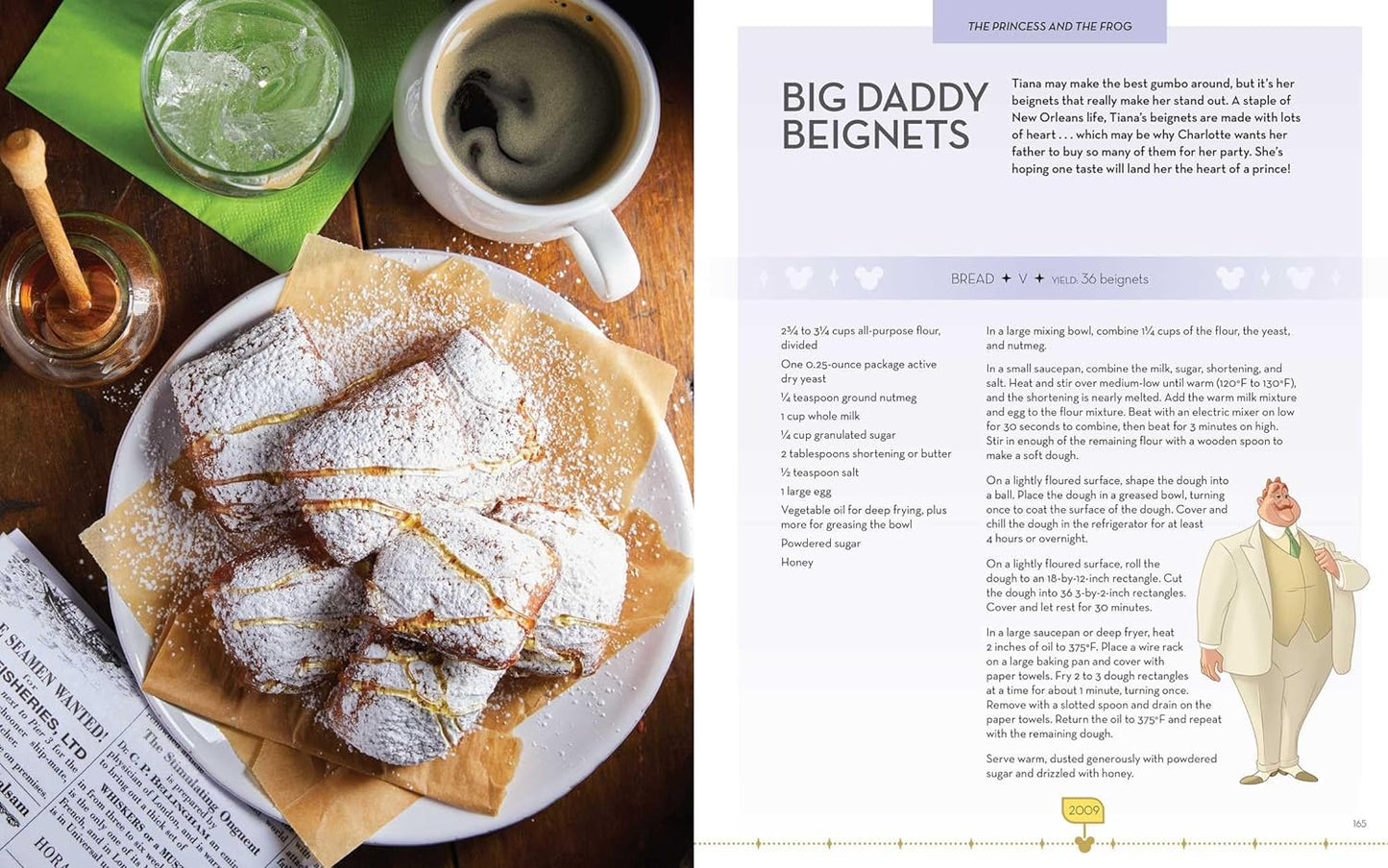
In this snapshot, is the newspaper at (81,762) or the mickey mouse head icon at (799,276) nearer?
Answer: the mickey mouse head icon at (799,276)

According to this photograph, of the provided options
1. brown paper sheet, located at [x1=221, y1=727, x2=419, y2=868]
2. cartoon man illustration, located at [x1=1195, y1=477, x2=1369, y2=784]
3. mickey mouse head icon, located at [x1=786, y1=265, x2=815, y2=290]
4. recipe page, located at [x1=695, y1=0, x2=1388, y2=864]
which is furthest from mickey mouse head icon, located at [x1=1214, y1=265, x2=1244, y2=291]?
brown paper sheet, located at [x1=221, y1=727, x2=419, y2=868]

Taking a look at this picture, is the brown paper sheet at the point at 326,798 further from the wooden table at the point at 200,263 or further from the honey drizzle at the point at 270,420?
the honey drizzle at the point at 270,420

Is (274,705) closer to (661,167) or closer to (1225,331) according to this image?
(661,167)

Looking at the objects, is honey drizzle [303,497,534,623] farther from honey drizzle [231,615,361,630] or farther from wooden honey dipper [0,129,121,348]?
wooden honey dipper [0,129,121,348]

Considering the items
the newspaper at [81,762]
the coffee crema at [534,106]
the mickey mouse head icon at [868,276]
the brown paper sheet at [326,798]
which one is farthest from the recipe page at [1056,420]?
the newspaper at [81,762]

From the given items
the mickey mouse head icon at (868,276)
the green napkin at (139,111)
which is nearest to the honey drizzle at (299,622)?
the green napkin at (139,111)

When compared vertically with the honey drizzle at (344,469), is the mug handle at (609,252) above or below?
above

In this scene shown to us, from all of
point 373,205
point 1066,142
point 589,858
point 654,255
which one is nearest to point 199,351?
point 373,205

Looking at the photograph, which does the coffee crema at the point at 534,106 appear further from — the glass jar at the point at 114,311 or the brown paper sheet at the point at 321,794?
the brown paper sheet at the point at 321,794

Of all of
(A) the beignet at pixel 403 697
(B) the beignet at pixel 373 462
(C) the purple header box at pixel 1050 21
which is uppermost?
(C) the purple header box at pixel 1050 21
